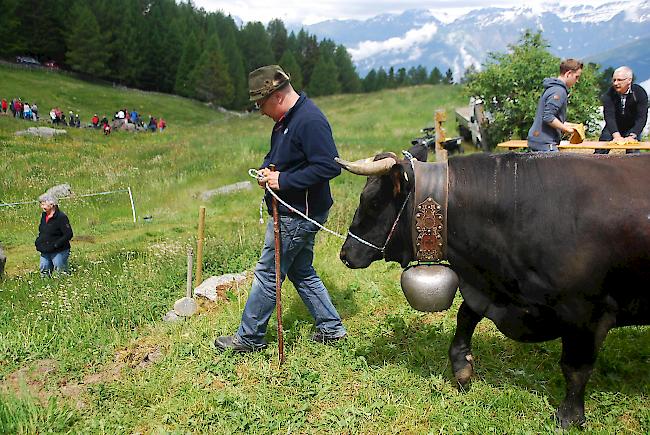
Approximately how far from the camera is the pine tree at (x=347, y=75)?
11031 cm

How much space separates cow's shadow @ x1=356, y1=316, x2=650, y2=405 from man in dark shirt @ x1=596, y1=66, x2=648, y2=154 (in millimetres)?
2992

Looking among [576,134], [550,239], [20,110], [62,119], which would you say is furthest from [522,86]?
[20,110]

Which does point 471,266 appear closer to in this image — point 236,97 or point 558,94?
point 558,94

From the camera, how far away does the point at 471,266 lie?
12.7ft

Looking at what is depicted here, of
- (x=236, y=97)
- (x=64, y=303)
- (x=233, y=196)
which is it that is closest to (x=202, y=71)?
(x=236, y=97)

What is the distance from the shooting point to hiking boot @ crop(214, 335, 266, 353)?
4969 millimetres

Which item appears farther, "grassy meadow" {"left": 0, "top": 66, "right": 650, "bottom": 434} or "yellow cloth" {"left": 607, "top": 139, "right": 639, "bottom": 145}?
"yellow cloth" {"left": 607, "top": 139, "right": 639, "bottom": 145}

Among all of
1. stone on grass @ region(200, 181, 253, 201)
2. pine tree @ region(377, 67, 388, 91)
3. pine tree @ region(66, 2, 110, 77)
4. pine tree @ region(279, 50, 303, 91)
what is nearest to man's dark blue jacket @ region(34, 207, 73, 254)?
stone on grass @ region(200, 181, 253, 201)

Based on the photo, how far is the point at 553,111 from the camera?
21.0ft

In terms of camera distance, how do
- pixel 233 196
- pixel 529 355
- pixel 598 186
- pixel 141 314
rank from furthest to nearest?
pixel 233 196
pixel 141 314
pixel 529 355
pixel 598 186

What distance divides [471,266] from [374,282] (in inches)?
106

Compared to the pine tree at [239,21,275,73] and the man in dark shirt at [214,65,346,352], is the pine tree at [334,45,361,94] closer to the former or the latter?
the pine tree at [239,21,275,73]

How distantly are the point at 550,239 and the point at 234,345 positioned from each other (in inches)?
114

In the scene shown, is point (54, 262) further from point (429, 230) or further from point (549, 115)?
point (549, 115)
